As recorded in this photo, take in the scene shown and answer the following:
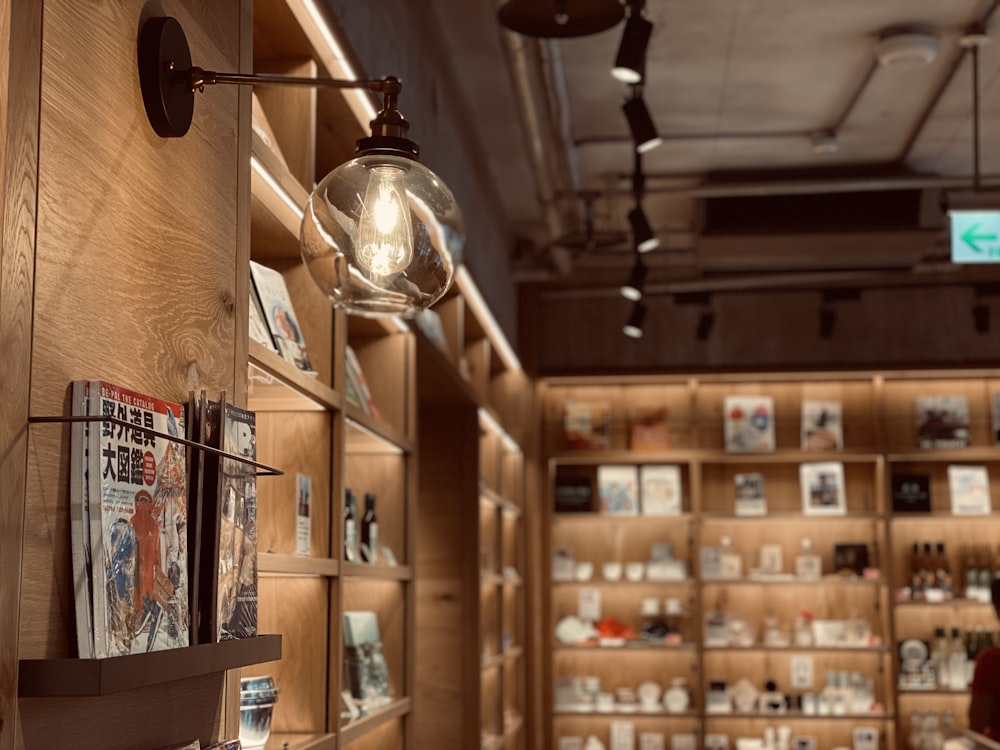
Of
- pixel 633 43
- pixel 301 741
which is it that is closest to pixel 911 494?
pixel 633 43

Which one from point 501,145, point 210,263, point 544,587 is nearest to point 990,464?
point 544,587

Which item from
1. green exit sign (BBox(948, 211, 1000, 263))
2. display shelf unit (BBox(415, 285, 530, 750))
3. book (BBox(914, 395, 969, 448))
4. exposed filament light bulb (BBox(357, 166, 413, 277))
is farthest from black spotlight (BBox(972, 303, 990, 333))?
exposed filament light bulb (BBox(357, 166, 413, 277))

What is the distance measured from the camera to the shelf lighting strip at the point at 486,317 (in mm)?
5348

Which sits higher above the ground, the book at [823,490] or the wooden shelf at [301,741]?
the book at [823,490]

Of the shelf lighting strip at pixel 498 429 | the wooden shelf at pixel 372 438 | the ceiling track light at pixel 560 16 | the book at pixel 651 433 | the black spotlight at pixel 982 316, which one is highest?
the ceiling track light at pixel 560 16

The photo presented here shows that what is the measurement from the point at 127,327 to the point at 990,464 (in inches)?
293

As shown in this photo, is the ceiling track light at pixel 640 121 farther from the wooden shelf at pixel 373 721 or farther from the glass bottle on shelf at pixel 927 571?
the glass bottle on shelf at pixel 927 571

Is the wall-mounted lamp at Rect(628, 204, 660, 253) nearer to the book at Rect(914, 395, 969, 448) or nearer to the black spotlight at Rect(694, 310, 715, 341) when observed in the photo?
the black spotlight at Rect(694, 310, 715, 341)

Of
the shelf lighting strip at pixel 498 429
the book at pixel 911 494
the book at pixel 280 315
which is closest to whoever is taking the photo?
the book at pixel 280 315

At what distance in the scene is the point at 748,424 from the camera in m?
8.14

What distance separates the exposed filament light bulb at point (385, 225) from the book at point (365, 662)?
6.29 feet

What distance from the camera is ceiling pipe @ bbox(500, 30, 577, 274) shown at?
15.2ft

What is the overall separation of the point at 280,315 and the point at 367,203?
92 centimetres

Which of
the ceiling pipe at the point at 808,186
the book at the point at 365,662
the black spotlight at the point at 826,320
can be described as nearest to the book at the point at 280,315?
the book at the point at 365,662
